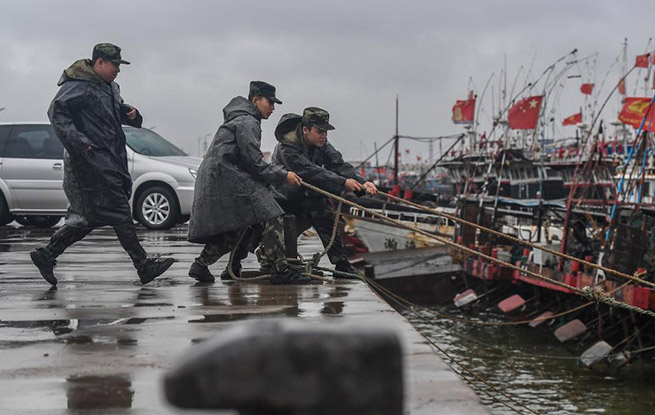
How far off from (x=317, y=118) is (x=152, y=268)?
1.99m

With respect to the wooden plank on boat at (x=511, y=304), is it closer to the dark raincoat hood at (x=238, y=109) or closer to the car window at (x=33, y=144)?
the car window at (x=33, y=144)

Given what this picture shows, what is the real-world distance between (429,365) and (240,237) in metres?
3.45

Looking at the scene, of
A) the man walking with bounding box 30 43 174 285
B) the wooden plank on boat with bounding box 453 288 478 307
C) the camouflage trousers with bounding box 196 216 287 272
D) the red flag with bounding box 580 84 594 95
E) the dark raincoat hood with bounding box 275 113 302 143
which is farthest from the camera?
the red flag with bounding box 580 84 594 95

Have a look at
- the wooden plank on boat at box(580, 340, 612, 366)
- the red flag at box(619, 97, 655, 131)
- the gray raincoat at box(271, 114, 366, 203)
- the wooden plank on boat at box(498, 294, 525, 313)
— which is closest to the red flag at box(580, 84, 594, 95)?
the wooden plank on boat at box(498, 294, 525, 313)

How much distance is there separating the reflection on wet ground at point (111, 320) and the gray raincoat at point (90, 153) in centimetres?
63

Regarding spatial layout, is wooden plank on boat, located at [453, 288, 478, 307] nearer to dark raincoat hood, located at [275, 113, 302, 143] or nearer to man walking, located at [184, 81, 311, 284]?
dark raincoat hood, located at [275, 113, 302, 143]

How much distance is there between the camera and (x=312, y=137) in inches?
342

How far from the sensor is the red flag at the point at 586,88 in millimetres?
61250

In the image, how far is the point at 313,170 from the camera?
8547 mm

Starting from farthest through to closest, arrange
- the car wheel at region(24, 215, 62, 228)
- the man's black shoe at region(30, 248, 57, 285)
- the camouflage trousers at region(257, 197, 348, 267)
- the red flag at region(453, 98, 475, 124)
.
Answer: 1. the red flag at region(453, 98, 475, 124)
2. the car wheel at region(24, 215, 62, 228)
3. the camouflage trousers at region(257, 197, 348, 267)
4. the man's black shoe at region(30, 248, 57, 285)

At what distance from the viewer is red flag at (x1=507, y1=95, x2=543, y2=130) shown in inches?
1611

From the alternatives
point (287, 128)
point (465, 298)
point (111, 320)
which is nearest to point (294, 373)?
point (111, 320)

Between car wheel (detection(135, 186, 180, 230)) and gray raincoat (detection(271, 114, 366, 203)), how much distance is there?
580 cm

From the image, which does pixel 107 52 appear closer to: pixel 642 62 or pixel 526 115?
pixel 642 62
